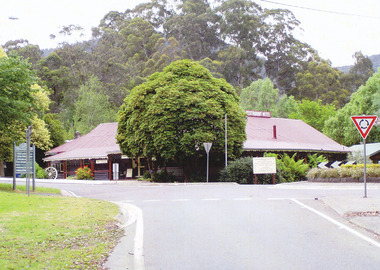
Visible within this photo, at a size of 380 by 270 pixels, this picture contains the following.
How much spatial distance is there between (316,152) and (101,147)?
19.7 metres

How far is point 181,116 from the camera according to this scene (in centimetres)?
3203

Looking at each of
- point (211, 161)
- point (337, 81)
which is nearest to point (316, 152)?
point (211, 161)

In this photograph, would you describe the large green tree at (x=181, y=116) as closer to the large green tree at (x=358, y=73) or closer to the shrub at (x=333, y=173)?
the shrub at (x=333, y=173)

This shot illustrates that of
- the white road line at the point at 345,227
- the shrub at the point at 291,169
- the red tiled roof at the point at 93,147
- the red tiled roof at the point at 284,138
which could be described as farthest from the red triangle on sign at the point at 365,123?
the red tiled roof at the point at 93,147

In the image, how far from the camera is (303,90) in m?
88.9

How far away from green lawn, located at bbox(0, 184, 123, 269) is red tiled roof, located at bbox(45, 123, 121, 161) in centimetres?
2757

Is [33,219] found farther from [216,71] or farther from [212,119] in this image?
[216,71]

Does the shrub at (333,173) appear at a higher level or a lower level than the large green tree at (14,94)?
lower

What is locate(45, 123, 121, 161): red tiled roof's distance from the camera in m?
42.9

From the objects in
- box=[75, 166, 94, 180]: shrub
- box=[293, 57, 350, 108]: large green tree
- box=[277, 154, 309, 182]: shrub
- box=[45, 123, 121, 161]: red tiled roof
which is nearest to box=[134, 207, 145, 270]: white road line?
box=[277, 154, 309, 182]: shrub

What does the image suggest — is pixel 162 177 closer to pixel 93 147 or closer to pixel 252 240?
pixel 93 147

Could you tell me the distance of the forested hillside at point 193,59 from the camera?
235 ft

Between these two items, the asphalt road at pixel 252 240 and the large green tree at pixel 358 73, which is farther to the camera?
the large green tree at pixel 358 73

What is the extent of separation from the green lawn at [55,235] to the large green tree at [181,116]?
17761 mm
